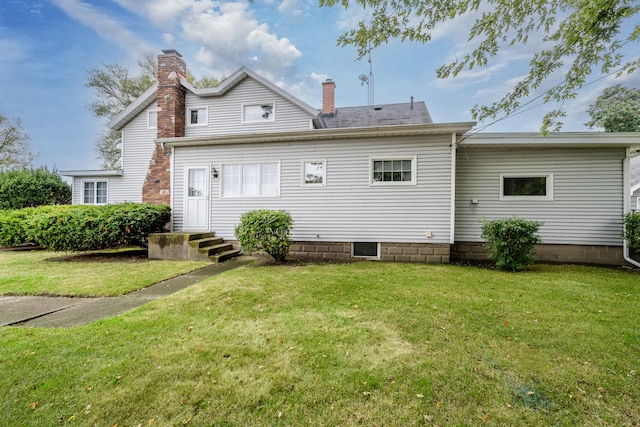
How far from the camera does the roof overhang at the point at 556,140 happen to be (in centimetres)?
639

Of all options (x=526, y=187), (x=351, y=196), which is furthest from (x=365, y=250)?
(x=526, y=187)

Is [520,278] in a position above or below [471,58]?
below

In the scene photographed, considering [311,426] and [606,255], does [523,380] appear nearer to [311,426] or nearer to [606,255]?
[311,426]

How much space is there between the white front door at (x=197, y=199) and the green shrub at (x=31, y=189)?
35.9 ft

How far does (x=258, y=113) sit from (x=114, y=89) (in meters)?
15.3

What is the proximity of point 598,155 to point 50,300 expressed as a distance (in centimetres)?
1208

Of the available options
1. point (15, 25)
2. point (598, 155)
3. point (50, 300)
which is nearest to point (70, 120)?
point (15, 25)

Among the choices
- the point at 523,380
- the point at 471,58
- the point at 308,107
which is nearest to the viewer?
the point at 523,380

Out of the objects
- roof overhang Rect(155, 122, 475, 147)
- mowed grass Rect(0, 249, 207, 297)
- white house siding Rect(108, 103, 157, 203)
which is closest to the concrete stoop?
mowed grass Rect(0, 249, 207, 297)

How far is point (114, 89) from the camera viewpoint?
Result: 19266 mm

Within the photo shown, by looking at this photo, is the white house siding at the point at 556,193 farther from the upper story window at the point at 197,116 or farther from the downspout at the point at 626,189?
the upper story window at the point at 197,116

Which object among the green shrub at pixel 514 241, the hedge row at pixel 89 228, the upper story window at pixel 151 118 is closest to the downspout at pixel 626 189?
the green shrub at pixel 514 241

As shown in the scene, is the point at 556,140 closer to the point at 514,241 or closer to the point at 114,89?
the point at 514,241

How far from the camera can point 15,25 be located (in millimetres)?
7891
